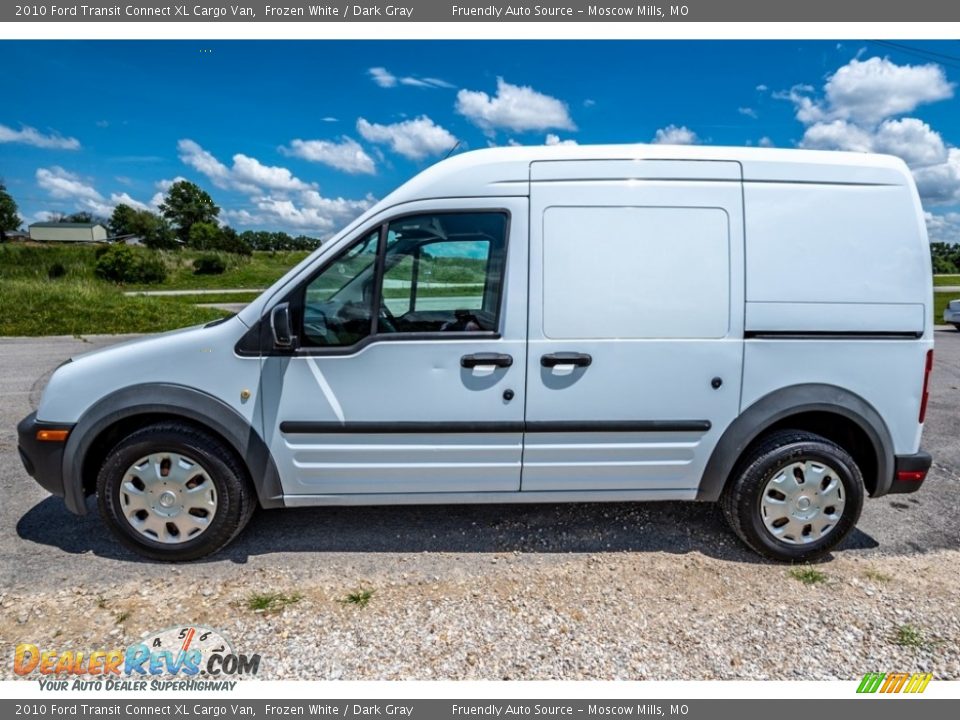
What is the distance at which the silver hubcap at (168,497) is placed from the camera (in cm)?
300

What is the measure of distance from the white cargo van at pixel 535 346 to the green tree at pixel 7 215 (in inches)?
3102

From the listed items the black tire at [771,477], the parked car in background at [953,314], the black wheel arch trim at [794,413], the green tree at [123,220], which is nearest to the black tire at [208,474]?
the black wheel arch trim at [794,413]

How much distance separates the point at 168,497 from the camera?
3.02m

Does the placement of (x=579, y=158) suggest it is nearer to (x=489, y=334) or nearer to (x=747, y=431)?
(x=489, y=334)

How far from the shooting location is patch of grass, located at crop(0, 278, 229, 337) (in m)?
12.7

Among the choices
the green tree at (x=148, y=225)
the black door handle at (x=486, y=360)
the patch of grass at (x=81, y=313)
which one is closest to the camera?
the black door handle at (x=486, y=360)

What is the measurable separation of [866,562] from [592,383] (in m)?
1.97

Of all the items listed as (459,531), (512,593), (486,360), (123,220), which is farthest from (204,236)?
(512,593)

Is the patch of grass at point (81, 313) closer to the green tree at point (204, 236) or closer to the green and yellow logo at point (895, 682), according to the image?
the green and yellow logo at point (895, 682)

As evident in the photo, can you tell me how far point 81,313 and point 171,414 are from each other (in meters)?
13.6

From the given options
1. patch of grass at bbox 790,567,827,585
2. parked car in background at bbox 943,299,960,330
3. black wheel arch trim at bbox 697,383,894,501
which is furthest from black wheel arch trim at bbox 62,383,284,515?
parked car in background at bbox 943,299,960,330

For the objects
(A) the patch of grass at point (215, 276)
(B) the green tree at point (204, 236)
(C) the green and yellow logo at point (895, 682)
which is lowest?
(C) the green and yellow logo at point (895, 682)

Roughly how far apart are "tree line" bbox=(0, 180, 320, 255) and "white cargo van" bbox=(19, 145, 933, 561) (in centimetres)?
5583

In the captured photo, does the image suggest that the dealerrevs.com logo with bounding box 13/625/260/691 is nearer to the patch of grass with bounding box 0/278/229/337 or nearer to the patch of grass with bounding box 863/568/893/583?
the patch of grass with bounding box 863/568/893/583
